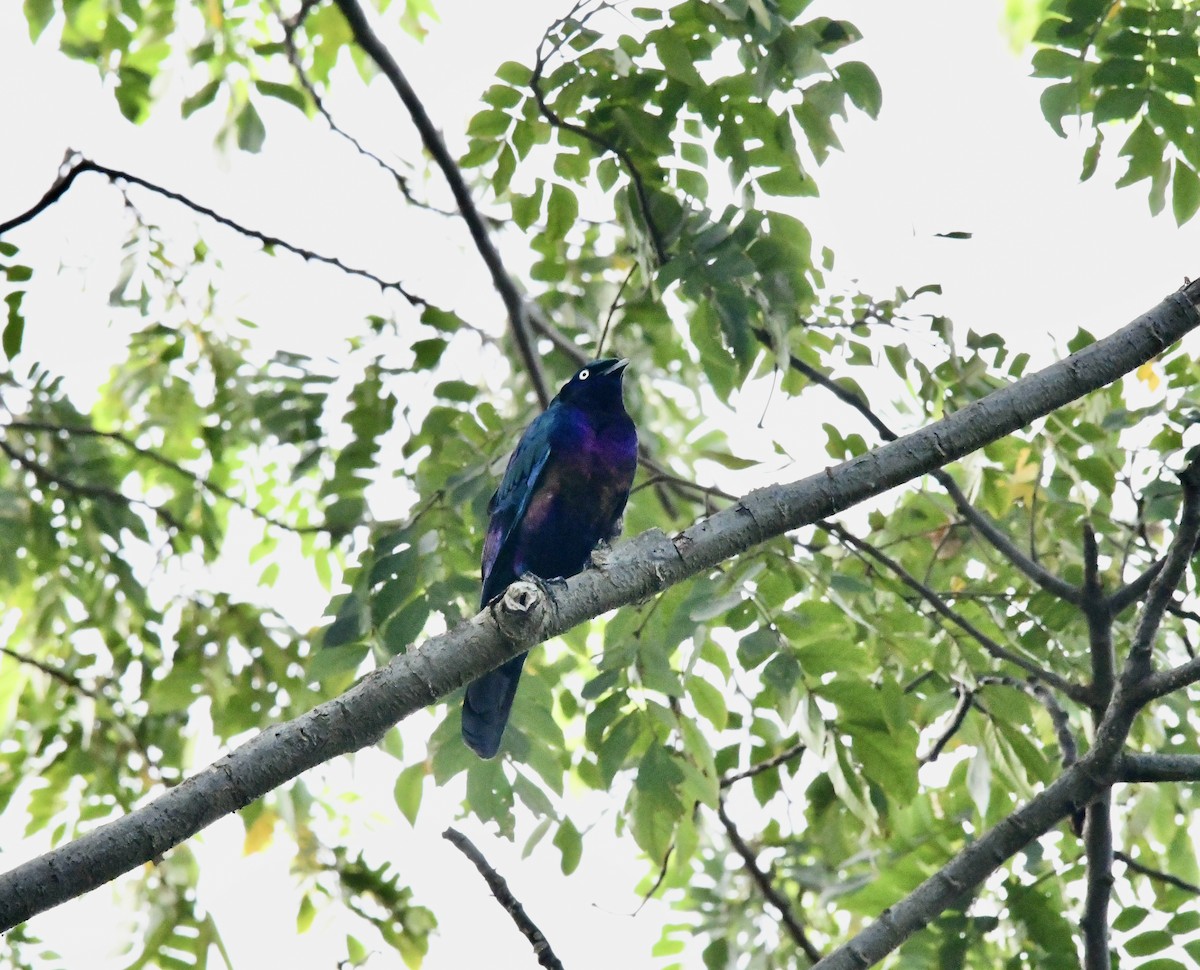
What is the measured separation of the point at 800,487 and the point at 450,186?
247 centimetres

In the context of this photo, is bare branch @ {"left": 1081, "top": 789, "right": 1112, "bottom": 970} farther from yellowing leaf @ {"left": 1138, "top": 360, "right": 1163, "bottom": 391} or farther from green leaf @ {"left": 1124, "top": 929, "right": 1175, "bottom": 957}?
yellowing leaf @ {"left": 1138, "top": 360, "right": 1163, "bottom": 391}

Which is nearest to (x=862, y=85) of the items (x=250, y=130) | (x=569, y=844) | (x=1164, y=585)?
(x=1164, y=585)

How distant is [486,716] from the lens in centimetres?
399

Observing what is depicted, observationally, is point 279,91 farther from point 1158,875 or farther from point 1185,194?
point 1158,875

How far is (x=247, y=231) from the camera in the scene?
15.0ft

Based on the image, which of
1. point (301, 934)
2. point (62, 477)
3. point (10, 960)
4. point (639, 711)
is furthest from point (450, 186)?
point (10, 960)

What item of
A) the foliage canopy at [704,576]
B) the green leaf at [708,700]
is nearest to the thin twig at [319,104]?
the foliage canopy at [704,576]

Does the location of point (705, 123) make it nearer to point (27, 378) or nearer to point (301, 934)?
point (27, 378)

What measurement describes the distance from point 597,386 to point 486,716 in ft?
5.33

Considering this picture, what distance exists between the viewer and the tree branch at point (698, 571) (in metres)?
2.60

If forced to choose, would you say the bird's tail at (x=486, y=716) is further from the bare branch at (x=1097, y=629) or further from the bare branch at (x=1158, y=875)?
the bare branch at (x=1158, y=875)

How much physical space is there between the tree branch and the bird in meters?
1.66

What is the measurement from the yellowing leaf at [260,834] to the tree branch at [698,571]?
7.77 ft

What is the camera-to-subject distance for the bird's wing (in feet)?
Answer: 15.6
